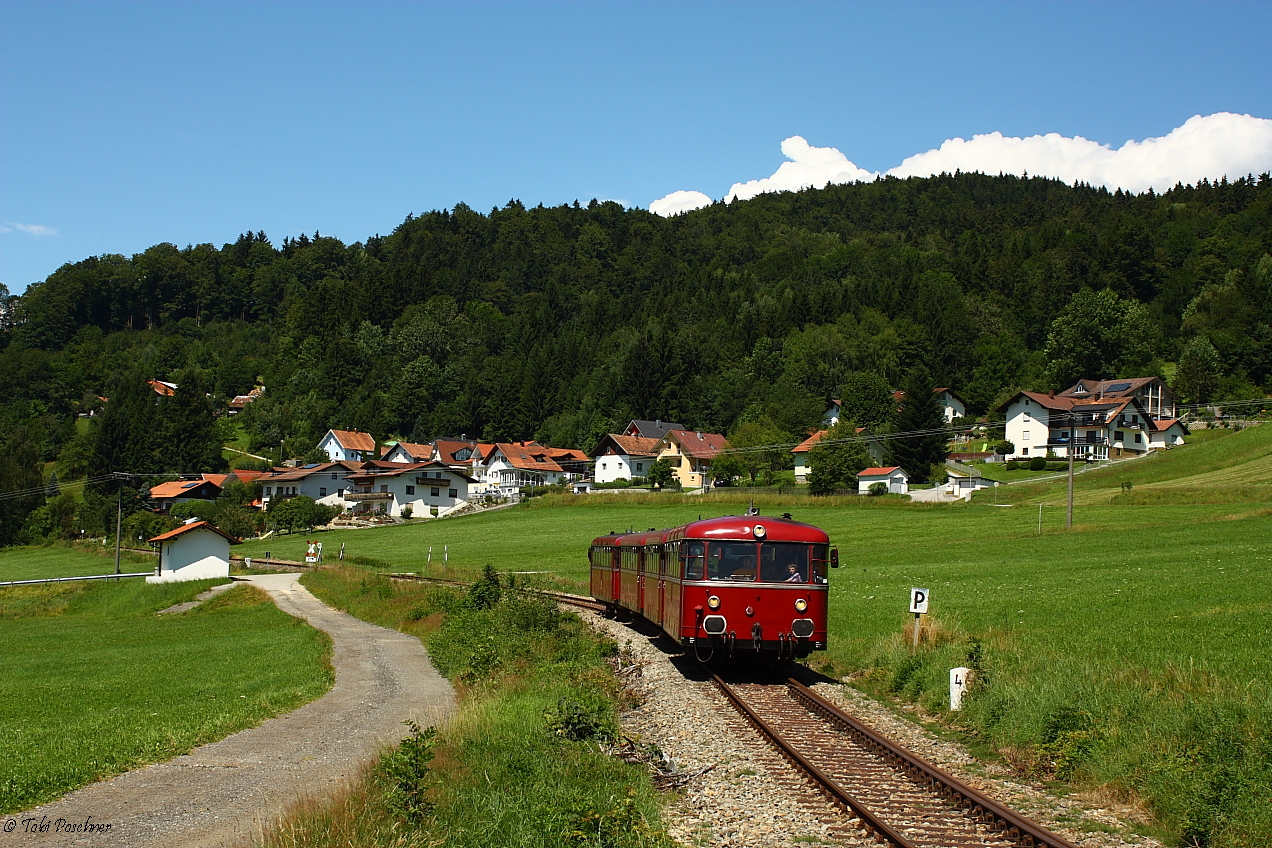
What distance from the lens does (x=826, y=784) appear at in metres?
11.4

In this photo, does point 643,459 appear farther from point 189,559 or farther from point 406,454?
point 189,559

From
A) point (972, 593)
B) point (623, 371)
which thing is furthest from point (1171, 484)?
point (623, 371)

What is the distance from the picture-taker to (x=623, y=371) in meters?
138

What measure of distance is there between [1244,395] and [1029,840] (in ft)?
383

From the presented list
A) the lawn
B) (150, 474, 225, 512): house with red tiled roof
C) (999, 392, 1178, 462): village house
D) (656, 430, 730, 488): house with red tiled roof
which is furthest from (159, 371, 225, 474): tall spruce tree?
(999, 392, 1178, 462): village house

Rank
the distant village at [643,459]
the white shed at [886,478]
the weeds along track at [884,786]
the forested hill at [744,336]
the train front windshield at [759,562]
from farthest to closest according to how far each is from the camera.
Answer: the forested hill at [744,336], the distant village at [643,459], the white shed at [886,478], the train front windshield at [759,562], the weeds along track at [884,786]

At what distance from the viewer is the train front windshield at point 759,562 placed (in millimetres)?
19312

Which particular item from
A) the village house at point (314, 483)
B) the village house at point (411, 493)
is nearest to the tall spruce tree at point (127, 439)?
the village house at point (314, 483)

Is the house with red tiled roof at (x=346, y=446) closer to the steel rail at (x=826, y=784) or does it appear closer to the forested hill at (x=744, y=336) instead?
the forested hill at (x=744, y=336)

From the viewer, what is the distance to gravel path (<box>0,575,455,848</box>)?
997cm

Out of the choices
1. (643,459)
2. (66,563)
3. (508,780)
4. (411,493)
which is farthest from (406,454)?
(508,780)

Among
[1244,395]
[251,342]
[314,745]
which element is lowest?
[314,745]

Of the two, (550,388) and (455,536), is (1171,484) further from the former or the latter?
(550,388)

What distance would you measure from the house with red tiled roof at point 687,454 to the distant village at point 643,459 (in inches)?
5.1
